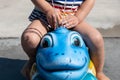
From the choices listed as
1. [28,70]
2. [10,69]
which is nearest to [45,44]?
[28,70]

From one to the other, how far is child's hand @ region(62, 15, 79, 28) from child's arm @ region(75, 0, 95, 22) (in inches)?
3.3

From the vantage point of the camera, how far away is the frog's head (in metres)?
2.15

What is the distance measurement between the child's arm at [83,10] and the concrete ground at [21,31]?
0.65 m

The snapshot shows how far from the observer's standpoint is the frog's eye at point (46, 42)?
2.26 meters

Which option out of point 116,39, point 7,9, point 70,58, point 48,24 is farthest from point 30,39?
point 7,9

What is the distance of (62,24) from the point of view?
241 centimetres

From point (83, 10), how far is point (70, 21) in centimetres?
23

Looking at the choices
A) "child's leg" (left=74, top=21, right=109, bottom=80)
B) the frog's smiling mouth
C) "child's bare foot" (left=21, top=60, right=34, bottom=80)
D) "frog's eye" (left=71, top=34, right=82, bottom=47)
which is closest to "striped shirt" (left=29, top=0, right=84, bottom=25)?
"child's leg" (left=74, top=21, right=109, bottom=80)

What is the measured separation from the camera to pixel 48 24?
2617 mm

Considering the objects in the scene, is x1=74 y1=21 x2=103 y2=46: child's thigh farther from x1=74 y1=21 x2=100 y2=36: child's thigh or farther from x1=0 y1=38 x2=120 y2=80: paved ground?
x1=0 y1=38 x2=120 y2=80: paved ground

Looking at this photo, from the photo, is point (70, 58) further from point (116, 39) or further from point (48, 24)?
point (116, 39)

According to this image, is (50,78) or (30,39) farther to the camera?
(30,39)

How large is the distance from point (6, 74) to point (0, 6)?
1481 mm

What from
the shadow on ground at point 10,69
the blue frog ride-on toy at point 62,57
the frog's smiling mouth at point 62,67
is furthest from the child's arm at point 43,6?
the shadow on ground at point 10,69
